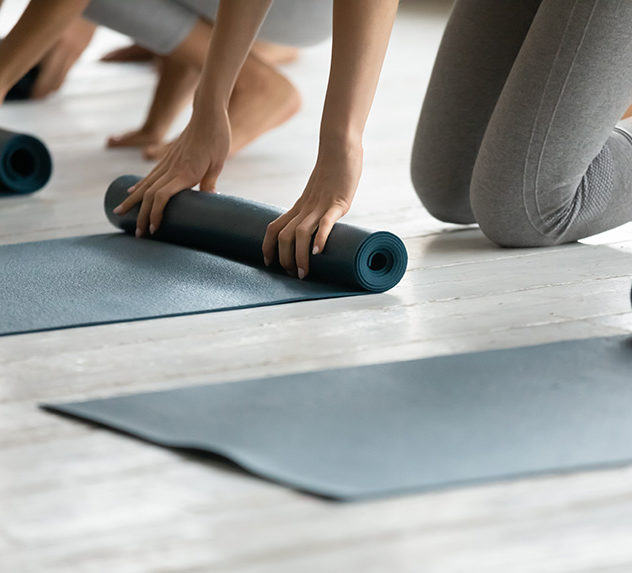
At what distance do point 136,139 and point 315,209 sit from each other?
1.50 m

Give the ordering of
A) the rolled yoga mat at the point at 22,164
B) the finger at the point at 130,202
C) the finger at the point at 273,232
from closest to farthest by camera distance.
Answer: the finger at the point at 273,232, the finger at the point at 130,202, the rolled yoga mat at the point at 22,164

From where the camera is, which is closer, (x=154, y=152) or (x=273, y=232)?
(x=273, y=232)

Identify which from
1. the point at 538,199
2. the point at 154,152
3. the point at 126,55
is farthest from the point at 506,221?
the point at 126,55

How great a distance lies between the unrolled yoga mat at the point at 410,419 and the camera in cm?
115

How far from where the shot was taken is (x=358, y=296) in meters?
1.80

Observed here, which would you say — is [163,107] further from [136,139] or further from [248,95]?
[248,95]

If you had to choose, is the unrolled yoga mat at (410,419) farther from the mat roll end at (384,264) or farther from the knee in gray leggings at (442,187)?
the knee in gray leggings at (442,187)

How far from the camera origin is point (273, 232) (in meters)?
1.86

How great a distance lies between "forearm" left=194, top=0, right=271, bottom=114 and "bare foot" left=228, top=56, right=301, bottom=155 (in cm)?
87

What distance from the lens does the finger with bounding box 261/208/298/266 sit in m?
1.85

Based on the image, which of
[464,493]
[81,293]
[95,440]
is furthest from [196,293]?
[464,493]

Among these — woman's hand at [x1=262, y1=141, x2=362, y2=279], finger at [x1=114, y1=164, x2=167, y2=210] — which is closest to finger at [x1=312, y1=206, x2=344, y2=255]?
woman's hand at [x1=262, y1=141, x2=362, y2=279]

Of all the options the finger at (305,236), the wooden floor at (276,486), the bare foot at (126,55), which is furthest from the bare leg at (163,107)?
the bare foot at (126,55)

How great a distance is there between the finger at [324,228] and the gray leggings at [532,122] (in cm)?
37
